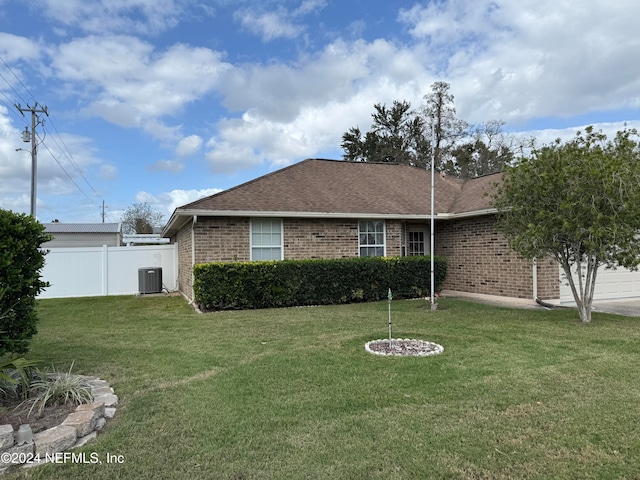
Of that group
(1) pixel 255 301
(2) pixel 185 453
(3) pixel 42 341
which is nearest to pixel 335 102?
(1) pixel 255 301

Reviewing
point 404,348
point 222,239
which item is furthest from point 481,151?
point 404,348

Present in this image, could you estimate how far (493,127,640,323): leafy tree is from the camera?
24.0ft

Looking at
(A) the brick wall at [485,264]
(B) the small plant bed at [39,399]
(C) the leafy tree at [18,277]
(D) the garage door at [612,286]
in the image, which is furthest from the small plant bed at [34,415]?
(D) the garage door at [612,286]

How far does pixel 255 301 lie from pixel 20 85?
17.9 metres

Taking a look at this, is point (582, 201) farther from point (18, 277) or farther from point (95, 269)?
point (95, 269)

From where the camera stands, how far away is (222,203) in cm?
1112

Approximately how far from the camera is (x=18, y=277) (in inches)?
174

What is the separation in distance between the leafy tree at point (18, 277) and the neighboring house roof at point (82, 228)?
28.2m

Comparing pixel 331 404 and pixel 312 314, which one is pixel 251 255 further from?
pixel 331 404

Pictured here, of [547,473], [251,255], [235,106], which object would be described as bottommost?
[547,473]

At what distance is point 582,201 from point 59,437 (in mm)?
8280

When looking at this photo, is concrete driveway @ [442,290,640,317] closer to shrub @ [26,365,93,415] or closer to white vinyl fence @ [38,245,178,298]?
shrub @ [26,365,93,415]

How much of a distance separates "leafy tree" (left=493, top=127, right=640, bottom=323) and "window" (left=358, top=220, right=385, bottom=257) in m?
4.92

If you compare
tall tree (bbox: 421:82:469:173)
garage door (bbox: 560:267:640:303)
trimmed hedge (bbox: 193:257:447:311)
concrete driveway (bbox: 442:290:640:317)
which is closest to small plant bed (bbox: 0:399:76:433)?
trimmed hedge (bbox: 193:257:447:311)
